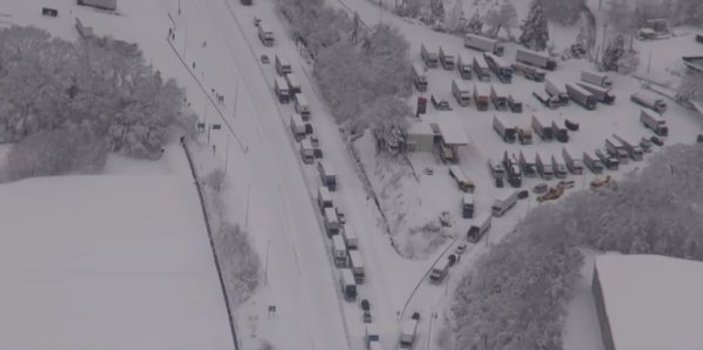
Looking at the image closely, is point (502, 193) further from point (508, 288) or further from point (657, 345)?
point (657, 345)

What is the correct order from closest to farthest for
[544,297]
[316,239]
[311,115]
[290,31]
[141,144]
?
1. [544,297]
2. [316,239]
3. [141,144]
4. [311,115]
5. [290,31]

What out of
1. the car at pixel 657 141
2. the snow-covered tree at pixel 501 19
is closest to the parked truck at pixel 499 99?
the car at pixel 657 141

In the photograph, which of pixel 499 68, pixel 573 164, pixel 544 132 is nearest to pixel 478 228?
pixel 573 164

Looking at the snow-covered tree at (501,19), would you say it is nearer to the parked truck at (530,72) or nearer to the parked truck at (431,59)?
the parked truck at (530,72)

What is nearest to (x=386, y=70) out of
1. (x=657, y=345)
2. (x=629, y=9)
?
(x=629, y=9)

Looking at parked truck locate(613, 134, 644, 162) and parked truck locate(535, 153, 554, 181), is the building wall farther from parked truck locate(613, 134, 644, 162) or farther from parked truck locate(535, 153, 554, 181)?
parked truck locate(613, 134, 644, 162)

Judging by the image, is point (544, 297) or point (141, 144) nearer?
point (544, 297)

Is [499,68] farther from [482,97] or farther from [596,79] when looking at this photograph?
[596,79]
